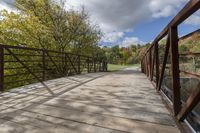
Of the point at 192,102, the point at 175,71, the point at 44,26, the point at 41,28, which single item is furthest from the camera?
the point at 44,26

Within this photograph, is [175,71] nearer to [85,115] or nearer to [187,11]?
[187,11]

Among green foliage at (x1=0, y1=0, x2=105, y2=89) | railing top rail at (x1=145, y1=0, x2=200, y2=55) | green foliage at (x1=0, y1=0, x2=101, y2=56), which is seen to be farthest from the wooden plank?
green foliage at (x1=0, y1=0, x2=101, y2=56)

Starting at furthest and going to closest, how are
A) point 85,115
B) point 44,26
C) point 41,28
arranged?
1. point 44,26
2. point 41,28
3. point 85,115

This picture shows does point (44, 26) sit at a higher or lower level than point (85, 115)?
higher

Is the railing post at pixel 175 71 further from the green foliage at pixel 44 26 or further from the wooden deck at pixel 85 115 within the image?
the green foliage at pixel 44 26

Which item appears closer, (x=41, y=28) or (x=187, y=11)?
(x=187, y=11)

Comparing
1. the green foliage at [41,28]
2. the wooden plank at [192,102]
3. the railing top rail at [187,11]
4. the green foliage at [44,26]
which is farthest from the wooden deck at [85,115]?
the green foliage at [44,26]

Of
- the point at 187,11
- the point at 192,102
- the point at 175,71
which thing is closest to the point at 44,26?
the point at 175,71

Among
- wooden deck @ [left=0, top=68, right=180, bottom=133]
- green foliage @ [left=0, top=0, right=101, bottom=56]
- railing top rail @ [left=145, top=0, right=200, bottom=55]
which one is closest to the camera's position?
railing top rail @ [left=145, top=0, right=200, bottom=55]

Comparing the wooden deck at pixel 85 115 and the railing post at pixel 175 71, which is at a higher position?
the railing post at pixel 175 71

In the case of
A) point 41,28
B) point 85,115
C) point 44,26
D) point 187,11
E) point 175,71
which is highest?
point 44,26

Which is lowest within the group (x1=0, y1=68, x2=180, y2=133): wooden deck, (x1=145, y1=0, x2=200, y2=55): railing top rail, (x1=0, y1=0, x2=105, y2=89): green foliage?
(x1=0, y1=68, x2=180, y2=133): wooden deck

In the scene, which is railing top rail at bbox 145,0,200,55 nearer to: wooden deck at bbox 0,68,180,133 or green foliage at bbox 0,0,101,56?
wooden deck at bbox 0,68,180,133

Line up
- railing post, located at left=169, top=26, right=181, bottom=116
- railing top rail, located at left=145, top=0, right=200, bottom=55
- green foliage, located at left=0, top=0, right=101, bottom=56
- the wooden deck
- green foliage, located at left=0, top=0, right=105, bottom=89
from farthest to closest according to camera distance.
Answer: green foliage, located at left=0, top=0, right=101, bottom=56
green foliage, located at left=0, top=0, right=105, bottom=89
railing post, located at left=169, top=26, right=181, bottom=116
the wooden deck
railing top rail, located at left=145, top=0, right=200, bottom=55
